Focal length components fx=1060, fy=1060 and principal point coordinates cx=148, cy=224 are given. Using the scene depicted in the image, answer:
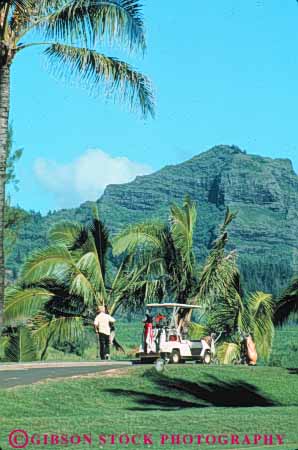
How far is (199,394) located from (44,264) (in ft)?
41.5

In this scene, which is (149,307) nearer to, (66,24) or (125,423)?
(66,24)

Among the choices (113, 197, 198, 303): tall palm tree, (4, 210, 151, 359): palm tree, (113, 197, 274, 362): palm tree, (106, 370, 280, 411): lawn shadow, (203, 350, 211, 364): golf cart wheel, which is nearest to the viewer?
(106, 370, 280, 411): lawn shadow

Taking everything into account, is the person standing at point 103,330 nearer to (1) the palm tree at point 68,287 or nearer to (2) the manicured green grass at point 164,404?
(1) the palm tree at point 68,287

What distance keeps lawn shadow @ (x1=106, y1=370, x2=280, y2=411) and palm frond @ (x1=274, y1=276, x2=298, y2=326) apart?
562 centimetres

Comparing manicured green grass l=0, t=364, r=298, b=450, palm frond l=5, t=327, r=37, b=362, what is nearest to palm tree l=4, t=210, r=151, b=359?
palm frond l=5, t=327, r=37, b=362

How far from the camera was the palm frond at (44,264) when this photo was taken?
32.8m

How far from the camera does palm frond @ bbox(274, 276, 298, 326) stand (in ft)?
90.8

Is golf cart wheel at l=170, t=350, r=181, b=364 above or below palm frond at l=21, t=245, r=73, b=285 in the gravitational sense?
below

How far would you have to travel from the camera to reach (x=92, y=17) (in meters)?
21.7

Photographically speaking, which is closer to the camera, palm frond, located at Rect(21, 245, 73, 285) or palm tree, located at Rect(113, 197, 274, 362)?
palm tree, located at Rect(113, 197, 274, 362)

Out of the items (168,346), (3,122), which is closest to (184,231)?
(168,346)

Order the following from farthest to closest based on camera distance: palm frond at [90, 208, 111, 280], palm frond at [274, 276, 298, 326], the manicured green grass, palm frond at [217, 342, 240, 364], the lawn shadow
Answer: palm frond at [90, 208, 111, 280], palm frond at [217, 342, 240, 364], palm frond at [274, 276, 298, 326], the lawn shadow, the manicured green grass

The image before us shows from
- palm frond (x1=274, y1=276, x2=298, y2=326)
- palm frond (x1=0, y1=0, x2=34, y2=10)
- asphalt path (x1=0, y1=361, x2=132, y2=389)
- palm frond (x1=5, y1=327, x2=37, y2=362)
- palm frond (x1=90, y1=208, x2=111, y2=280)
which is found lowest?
asphalt path (x1=0, y1=361, x2=132, y2=389)

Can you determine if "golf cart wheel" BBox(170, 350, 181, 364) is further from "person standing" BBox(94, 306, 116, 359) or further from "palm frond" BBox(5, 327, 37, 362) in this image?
"palm frond" BBox(5, 327, 37, 362)
